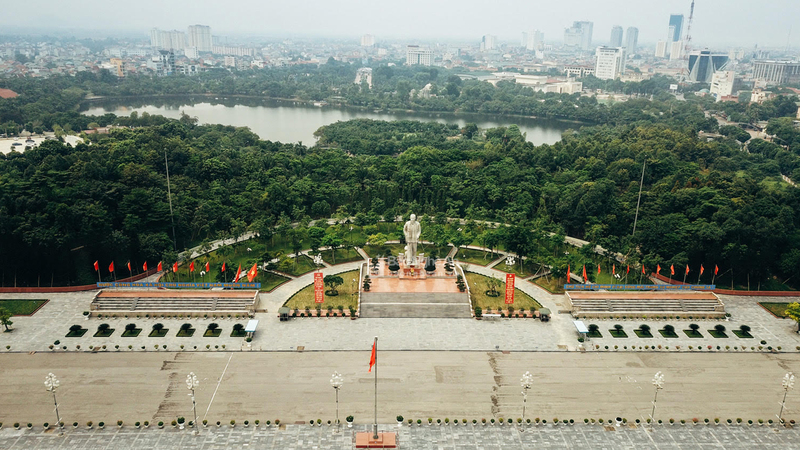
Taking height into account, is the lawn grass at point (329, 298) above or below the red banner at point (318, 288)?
below

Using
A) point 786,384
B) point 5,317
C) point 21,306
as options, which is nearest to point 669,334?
point 786,384

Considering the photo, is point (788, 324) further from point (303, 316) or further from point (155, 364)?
point (155, 364)

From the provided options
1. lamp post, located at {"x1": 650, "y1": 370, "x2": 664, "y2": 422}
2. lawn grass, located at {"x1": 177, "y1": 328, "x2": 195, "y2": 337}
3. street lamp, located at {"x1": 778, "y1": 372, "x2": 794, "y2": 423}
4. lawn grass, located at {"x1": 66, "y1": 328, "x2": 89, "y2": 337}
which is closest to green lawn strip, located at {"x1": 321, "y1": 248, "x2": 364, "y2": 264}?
lawn grass, located at {"x1": 177, "y1": 328, "x2": 195, "y2": 337}

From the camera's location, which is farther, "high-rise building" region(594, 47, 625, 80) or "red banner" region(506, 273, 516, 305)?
"high-rise building" region(594, 47, 625, 80)

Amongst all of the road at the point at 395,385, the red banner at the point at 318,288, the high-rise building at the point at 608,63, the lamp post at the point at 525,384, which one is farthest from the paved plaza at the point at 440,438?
the high-rise building at the point at 608,63

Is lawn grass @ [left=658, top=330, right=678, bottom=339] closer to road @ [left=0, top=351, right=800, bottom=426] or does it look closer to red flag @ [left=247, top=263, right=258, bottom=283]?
road @ [left=0, top=351, right=800, bottom=426]

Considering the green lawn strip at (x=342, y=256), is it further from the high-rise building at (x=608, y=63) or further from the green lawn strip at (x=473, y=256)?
the high-rise building at (x=608, y=63)

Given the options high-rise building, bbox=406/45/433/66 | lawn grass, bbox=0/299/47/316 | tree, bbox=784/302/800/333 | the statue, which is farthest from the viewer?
high-rise building, bbox=406/45/433/66
